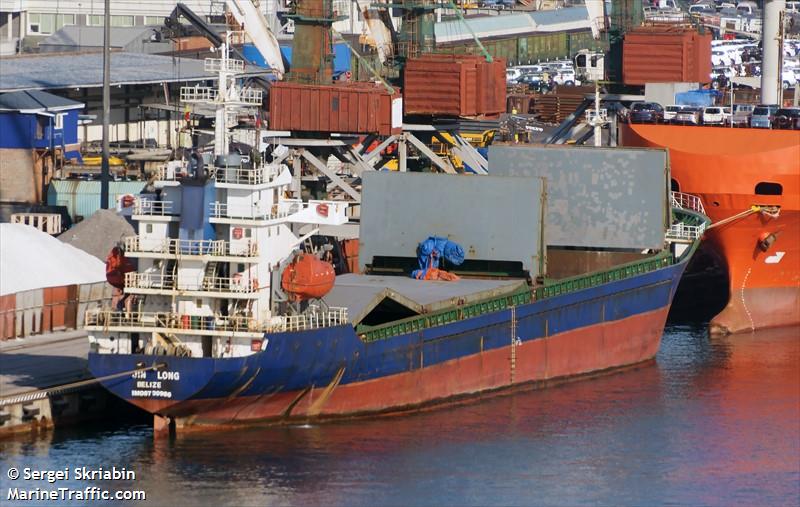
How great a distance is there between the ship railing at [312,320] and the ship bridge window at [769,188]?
20748mm

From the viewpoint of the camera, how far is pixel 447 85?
64312mm

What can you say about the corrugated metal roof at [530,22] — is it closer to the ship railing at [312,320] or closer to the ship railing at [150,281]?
the ship railing at [312,320]

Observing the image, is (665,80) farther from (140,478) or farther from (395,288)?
(140,478)

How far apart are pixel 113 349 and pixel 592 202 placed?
18.4 meters

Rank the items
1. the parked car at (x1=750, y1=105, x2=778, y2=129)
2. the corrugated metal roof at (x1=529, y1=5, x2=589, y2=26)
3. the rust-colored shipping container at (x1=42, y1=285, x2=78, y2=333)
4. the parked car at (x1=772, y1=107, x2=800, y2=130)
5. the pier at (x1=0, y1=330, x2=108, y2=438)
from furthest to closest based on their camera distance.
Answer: the corrugated metal roof at (x1=529, y1=5, x2=589, y2=26)
the parked car at (x1=750, y1=105, x2=778, y2=129)
the parked car at (x1=772, y1=107, x2=800, y2=130)
the rust-colored shipping container at (x1=42, y1=285, x2=78, y2=333)
the pier at (x1=0, y1=330, x2=108, y2=438)

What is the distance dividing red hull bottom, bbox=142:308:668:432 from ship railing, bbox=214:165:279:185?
520 centimetres

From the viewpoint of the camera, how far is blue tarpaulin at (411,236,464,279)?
5156cm

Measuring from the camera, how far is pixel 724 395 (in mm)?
50875

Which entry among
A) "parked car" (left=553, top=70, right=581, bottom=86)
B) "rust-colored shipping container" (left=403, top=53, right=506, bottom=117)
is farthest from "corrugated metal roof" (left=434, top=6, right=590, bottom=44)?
"rust-colored shipping container" (left=403, top=53, right=506, bottom=117)

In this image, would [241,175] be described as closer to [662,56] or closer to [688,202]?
[688,202]

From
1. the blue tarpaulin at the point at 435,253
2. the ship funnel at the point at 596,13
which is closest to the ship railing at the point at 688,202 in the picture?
the blue tarpaulin at the point at 435,253

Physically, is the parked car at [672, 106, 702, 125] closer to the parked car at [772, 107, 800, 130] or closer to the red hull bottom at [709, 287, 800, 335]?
the parked car at [772, 107, 800, 130]

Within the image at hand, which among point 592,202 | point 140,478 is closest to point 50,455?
point 140,478

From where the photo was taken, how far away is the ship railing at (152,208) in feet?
143
